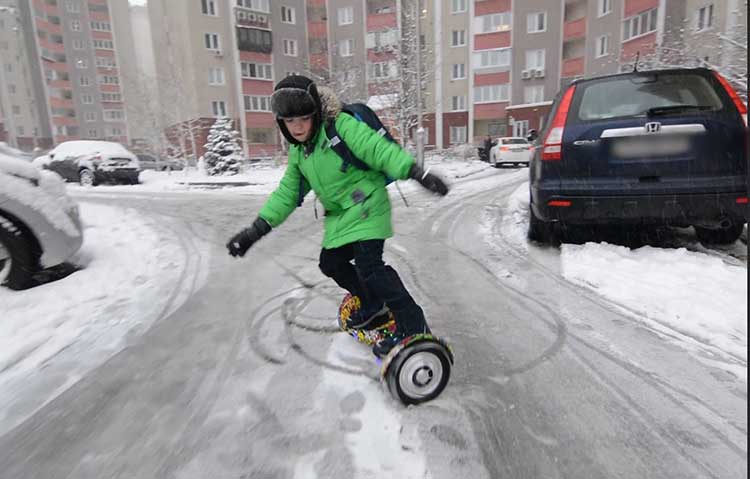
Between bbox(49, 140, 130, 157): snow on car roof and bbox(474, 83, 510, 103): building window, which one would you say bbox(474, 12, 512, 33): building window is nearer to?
bbox(474, 83, 510, 103): building window

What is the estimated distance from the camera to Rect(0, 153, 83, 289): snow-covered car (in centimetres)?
383

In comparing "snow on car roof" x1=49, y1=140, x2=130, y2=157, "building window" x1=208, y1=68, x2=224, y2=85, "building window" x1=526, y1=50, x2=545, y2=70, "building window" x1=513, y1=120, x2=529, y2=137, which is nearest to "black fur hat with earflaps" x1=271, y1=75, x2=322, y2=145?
"snow on car roof" x1=49, y1=140, x2=130, y2=157

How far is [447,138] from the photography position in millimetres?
40969

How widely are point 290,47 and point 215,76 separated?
803 centimetres

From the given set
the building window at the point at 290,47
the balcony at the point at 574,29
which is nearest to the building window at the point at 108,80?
the building window at the point at 290,47

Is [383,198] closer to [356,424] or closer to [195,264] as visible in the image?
[356,424]

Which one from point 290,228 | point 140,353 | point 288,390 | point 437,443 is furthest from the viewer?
point 290,228

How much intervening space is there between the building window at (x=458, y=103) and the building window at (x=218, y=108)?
1970 centimetres

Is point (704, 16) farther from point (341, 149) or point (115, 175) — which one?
point (341, 149)

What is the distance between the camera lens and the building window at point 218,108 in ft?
128

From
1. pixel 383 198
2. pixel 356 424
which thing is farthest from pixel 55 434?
pixel 383 198

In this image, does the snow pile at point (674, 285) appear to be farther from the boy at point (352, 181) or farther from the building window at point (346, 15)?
the building window at point (346, 15)

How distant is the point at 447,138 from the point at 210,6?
2293 cm

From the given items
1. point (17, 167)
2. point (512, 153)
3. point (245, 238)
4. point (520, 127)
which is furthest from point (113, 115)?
point (245, 238)
